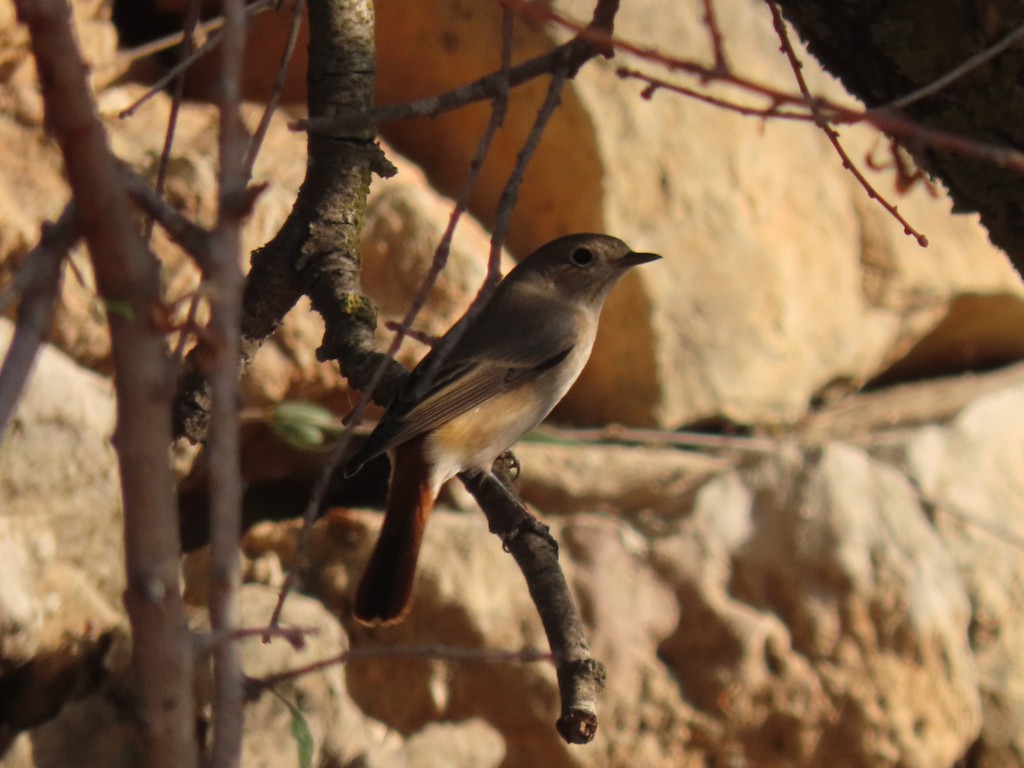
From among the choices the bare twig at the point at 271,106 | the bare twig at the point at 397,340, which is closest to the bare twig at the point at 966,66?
the bare twig at the point at 397,340

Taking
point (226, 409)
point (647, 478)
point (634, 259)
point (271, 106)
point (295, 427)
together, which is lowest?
point (226, 409)

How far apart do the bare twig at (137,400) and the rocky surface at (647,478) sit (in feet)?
8.98

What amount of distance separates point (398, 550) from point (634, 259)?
154 centimetres

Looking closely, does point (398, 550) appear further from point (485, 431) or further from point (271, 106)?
point (271, 106)

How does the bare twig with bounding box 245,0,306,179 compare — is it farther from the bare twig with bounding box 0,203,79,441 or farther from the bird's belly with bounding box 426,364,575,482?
the bird's belly with bounding box 426,364,575,482

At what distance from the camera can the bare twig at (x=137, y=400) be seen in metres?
1.28

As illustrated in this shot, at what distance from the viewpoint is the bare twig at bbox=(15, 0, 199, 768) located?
1.28 m

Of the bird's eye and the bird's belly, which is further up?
the bird's eye

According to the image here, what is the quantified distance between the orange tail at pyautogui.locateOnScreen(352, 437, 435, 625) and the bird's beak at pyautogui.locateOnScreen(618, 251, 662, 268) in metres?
1.12

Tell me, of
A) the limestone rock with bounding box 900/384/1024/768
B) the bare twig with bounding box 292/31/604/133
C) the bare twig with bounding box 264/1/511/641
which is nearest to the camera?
the bare twig with bounding box 264/1/511/641

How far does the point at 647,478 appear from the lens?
5277mm

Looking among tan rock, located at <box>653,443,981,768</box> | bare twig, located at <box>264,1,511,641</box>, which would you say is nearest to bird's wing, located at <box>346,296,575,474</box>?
tan rock, located at <box>653,443,981,768</box>

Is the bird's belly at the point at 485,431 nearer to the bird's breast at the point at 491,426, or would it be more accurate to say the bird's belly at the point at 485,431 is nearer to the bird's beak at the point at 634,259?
the bird's breast at the point at 491,426

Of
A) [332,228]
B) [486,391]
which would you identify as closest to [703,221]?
[486,391]
